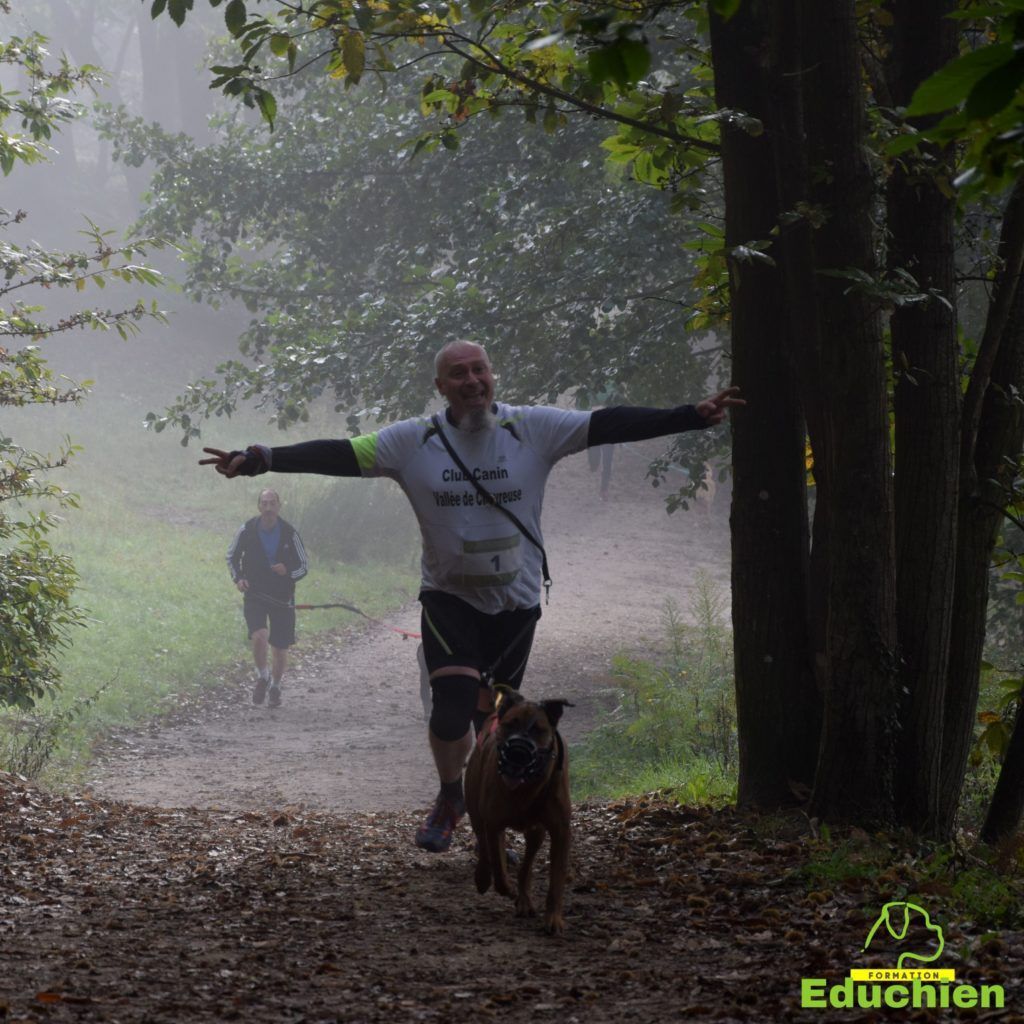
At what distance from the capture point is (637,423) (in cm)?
582

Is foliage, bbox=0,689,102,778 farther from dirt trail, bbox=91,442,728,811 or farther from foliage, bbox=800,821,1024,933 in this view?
foliage, bbox=800,821,1024,933

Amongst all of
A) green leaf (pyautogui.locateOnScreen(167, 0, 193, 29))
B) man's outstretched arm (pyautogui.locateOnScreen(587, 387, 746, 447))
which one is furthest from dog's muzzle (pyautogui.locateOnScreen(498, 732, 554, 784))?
green leaf (pyautogui.locateOnScreen(167, 0, 193, 29))

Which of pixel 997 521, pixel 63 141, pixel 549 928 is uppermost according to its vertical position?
pixel 63 141

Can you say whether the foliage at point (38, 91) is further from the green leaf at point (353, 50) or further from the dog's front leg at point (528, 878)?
the dog's front leg at point (528, 878)

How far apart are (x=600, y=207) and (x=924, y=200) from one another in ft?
27.5

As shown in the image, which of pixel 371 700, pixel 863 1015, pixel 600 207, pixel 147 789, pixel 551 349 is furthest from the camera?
pixel 371 700

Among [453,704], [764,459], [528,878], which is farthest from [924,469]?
[528,878]

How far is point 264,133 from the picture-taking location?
22.5 m

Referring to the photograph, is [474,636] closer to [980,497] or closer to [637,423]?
[637,423]

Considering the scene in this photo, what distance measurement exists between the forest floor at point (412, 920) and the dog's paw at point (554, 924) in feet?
0.19

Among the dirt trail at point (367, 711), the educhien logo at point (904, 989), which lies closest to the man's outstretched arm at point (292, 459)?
the educhien logo at point (904, 989)

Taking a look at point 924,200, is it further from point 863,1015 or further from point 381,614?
point 381,614

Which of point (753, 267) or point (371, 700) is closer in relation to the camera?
point (753, 267)

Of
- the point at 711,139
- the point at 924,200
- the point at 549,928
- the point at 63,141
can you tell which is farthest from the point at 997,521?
the point at 63,141
